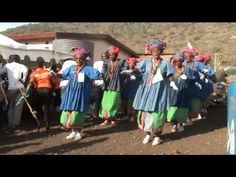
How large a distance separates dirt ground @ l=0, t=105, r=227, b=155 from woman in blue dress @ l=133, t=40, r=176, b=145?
18.6 inches

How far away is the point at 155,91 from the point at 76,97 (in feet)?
5.57

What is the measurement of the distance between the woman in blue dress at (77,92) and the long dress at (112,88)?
1.36 meters

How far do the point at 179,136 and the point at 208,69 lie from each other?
113 inches

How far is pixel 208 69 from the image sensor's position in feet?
43.9

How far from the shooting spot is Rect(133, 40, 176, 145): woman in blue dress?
10031mm

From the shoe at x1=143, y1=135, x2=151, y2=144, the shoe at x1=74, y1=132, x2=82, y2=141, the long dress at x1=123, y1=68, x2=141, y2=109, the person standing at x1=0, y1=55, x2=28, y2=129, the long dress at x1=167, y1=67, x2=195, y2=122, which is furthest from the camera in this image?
the long dress at x1=123, y1=68, x2=141, y2=109

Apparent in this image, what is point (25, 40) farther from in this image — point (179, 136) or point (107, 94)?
point (179, 136)

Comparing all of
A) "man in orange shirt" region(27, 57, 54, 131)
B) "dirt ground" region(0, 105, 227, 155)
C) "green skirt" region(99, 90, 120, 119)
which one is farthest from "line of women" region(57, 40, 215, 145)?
"man in orange shirt" region(27, 57, 54, 131)

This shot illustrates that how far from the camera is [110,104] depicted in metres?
12.0

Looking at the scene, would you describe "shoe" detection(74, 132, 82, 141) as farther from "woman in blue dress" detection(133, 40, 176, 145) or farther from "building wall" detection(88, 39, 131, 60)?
"building wall" detection(88, 39, 131, 60)

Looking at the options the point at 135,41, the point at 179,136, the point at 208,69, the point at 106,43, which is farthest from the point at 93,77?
the point at 135,41

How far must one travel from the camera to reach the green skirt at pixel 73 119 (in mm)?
10609

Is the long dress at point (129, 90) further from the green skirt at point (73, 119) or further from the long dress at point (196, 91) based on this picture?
the green skirt at point (73, 119)

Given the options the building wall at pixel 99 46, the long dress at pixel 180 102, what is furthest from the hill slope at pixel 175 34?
the long dress at pixel 180 102
